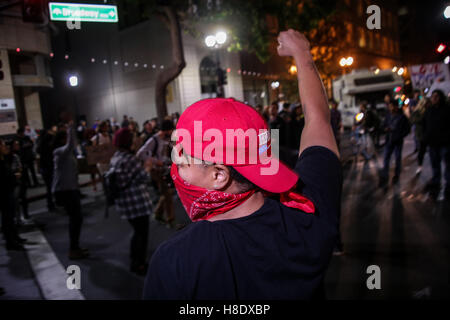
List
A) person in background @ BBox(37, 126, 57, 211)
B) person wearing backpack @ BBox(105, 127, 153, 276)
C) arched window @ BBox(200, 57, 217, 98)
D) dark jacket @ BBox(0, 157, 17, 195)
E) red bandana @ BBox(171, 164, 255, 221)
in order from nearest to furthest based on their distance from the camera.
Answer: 1. red bandana @ BBox(171, 164, 255, 221)
2. person wearing backpack @ BBox(105, 127, 153, 276)
3. dark jacket @ BBox(0, 157, 17, 195)
4. person in background @ BBox(37, 126, 57, 211)
5. arched window @ BBox(200, 57, 217, 98)

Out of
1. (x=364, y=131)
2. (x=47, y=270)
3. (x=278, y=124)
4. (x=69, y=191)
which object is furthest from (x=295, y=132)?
(x=364, y=131)

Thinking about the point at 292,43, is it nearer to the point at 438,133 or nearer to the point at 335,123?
the point at 335,123

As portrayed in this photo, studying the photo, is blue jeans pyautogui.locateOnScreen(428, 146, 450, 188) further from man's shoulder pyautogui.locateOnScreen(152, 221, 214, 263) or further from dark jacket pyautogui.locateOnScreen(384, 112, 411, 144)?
man's shoulder pyautogui.locateOnScreen(152, 221, 214, 263)

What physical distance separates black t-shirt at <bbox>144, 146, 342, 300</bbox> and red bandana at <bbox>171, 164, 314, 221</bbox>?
0.04 meters

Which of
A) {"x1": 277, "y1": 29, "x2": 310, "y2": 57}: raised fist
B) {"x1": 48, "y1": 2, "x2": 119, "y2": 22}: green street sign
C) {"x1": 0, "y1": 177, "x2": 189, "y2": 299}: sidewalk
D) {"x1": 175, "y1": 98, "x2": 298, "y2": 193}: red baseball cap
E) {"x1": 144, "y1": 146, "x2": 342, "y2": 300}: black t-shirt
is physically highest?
{"x1": 48, "y1": 2, "x2": 119, "y2": 22}: green street sign

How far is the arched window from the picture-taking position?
21.6 m

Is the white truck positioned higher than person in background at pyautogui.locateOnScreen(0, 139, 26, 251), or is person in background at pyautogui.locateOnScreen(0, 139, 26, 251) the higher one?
the white truck

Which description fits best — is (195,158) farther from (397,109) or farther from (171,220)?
(397,109)

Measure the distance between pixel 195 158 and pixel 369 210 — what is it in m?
5.86

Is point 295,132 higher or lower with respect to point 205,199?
lower

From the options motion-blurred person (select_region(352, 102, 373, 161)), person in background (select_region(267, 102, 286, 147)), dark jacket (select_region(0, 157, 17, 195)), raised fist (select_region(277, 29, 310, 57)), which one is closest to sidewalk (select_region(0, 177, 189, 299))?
dark jacket (select_region(0, 157, 17, 195))

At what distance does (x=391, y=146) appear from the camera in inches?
326

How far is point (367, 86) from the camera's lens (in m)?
18.9

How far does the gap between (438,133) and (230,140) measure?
279 inches
